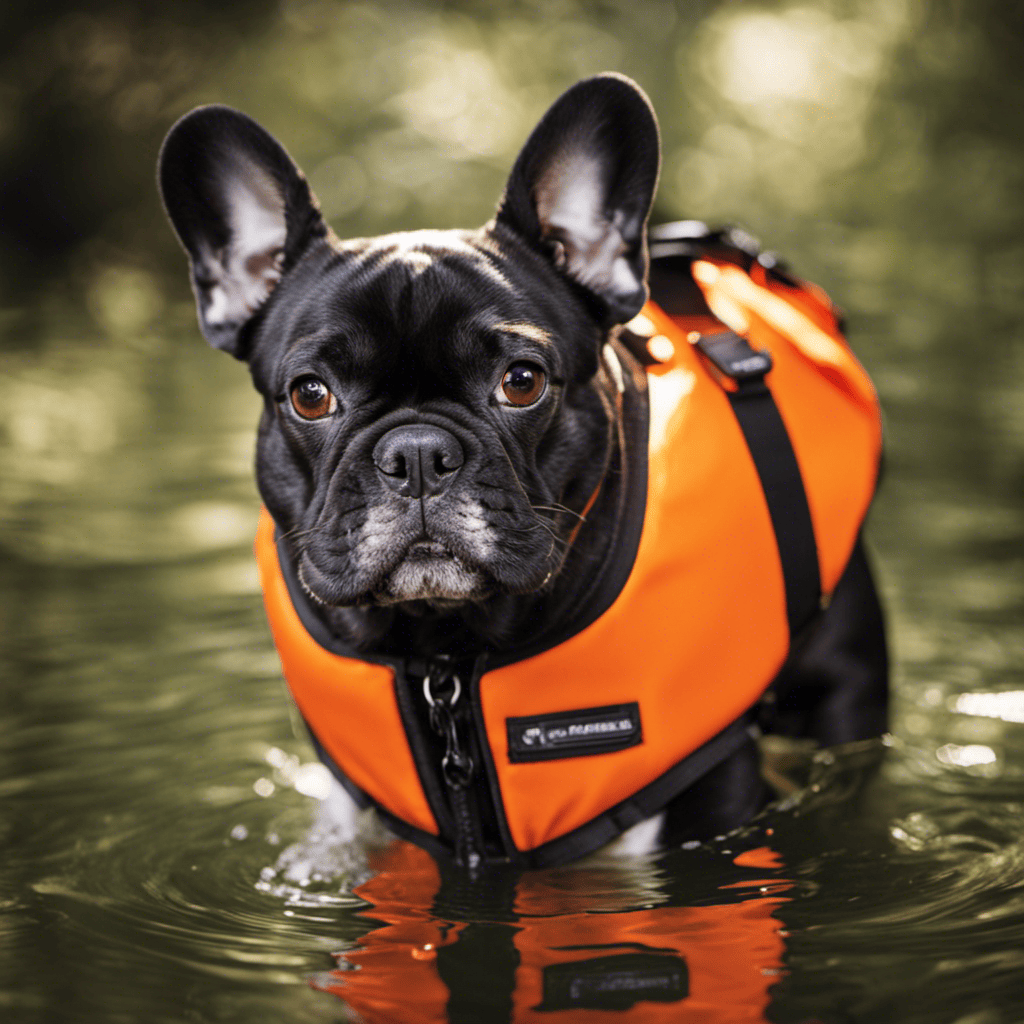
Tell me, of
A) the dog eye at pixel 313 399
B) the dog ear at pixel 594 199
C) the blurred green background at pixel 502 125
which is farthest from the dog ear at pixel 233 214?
the blurred green background at pixel 502 125

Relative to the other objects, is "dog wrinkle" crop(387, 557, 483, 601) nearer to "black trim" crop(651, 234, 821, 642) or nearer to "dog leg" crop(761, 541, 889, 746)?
"black trim" crop(651, 234, 821, 642)

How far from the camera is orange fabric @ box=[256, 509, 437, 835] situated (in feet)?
9.27

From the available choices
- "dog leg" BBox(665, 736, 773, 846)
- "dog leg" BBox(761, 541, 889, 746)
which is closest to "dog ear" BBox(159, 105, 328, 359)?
"dog leg" BBox(665, 736, 773, 846)

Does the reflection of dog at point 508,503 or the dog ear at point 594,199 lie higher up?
the dog ear at point 594,199

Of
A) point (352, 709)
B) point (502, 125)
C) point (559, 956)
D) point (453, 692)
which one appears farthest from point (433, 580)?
point (502, 125)

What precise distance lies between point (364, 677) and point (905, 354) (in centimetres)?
754

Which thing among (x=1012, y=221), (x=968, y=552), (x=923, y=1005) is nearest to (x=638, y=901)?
(x=923, y=1005)

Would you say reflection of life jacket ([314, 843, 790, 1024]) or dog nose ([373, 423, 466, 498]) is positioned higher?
dog nose ([373, 423, 466, 498])

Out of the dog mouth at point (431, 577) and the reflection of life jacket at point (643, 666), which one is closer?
the dog mouth at point (431, 577)

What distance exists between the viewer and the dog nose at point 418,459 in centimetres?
240

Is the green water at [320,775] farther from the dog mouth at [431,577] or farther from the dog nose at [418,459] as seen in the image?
the dog nose at [418,459]

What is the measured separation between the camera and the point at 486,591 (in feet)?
8.25

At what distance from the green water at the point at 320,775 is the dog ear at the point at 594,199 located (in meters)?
1.27

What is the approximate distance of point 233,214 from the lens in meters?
2.92
